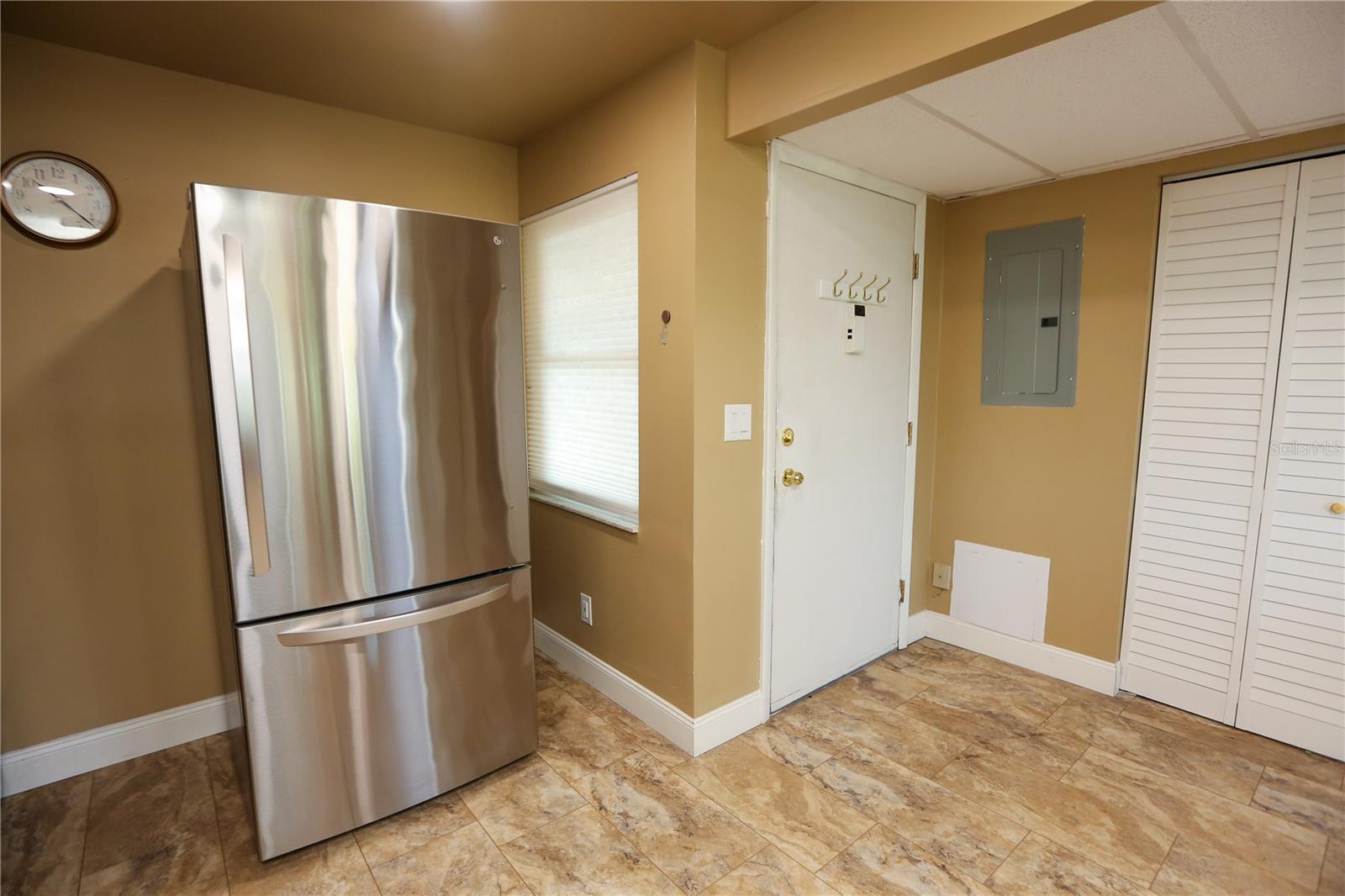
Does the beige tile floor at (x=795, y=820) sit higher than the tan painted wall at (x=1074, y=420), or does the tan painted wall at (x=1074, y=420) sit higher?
the tan painted wall at (x=1074, y=420)

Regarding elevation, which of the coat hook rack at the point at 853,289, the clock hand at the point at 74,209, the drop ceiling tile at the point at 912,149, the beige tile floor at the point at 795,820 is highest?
the drop ceiling tile at the point at 912,149

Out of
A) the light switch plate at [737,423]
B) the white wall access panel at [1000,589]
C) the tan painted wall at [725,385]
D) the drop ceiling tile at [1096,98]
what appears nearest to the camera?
the drop ceiling tile at [1096,98]

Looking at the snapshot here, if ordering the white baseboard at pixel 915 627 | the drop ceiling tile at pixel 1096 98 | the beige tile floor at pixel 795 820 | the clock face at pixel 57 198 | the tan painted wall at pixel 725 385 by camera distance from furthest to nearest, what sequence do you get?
the white baseboard at pixel 915 627, the tan painted wall at pixel 725 385, the clock face at pixel 57 198, the beige tile floor at pixel 795 820, the drop ceiling tile at pixel 1096 98

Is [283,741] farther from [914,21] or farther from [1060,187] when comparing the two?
[1060,187]

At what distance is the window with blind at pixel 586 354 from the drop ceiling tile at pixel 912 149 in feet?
2.45

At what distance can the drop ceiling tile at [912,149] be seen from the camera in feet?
6.53

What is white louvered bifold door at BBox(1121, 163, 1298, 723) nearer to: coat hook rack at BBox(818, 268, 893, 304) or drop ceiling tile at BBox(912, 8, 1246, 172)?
drop ceiling tile at BBox(912, 8, 1246, 172)

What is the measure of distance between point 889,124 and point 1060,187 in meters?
1.09

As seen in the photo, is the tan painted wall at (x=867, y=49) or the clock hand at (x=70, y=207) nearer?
the tan painted wall at (x=867, y=49)

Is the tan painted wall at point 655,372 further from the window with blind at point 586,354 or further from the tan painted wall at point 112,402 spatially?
the tan painted wall at point 112,402

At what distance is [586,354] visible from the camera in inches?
106

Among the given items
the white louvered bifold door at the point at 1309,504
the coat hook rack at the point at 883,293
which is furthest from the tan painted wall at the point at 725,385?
the white louvered bifold door at the point at 1309,504

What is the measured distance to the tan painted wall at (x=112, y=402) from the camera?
2012 mm

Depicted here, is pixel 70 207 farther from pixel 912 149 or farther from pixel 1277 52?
pixel 1277 52
